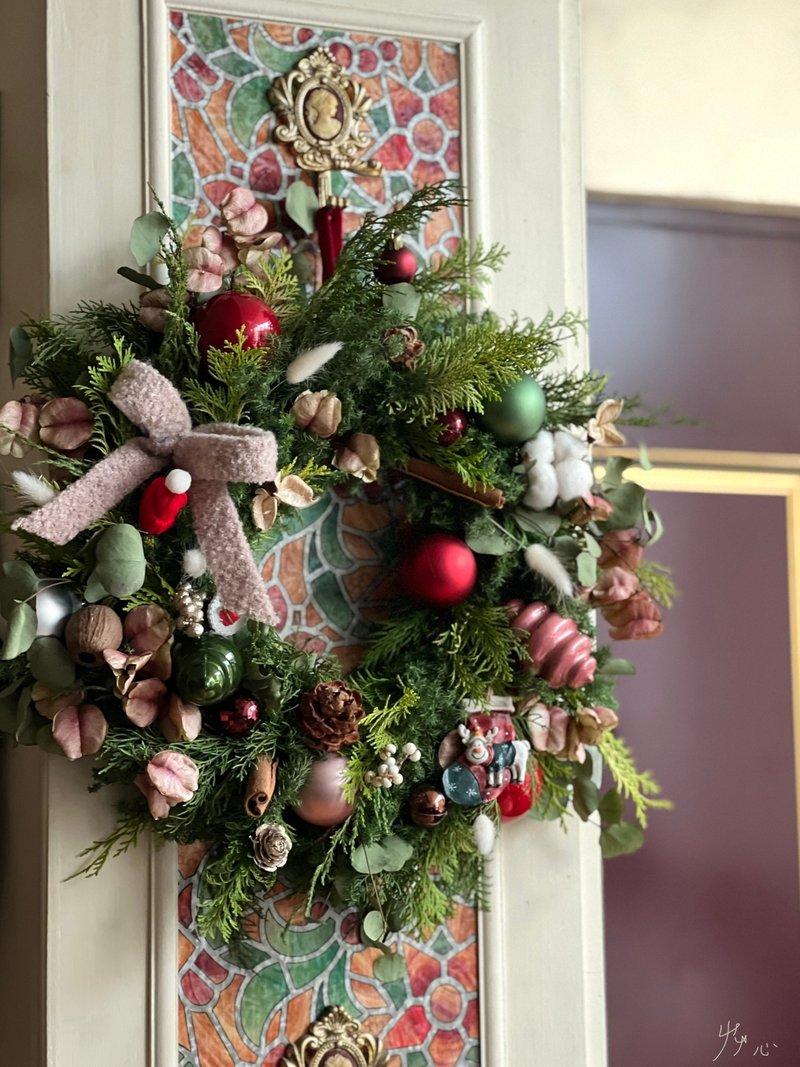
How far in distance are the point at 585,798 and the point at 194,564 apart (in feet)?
1.46

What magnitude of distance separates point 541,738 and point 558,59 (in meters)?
0.70

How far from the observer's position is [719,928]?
144cm

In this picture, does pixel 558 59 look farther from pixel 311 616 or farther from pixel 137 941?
pixel 137 941

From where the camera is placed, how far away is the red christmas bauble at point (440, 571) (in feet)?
3.42

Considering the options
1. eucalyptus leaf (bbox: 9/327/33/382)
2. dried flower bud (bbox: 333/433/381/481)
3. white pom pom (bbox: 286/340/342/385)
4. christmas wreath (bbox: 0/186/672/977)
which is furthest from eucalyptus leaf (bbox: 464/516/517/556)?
eucalyptus leaf (bbox: 9/327/33/382)

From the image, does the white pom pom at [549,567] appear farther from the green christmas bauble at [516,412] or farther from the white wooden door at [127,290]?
the white wooden door at [127,290]

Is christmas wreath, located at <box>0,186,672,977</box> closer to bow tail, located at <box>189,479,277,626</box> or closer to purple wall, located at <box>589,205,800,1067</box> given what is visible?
bow tail, located at <box>189,479,277,626</box>

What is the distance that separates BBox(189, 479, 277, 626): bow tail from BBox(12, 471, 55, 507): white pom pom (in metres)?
0.12

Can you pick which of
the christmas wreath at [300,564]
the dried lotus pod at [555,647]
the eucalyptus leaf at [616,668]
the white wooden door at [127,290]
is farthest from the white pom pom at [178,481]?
the eucalyptus leaf at [616,668]

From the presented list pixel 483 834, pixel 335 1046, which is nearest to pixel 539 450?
pixel 483 834

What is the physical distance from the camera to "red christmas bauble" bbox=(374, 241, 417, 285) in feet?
3.48

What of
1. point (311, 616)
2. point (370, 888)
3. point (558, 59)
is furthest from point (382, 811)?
point (558, 59)

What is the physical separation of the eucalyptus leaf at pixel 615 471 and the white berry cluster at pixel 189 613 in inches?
16.1

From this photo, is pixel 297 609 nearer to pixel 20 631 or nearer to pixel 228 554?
pixel 228 554
